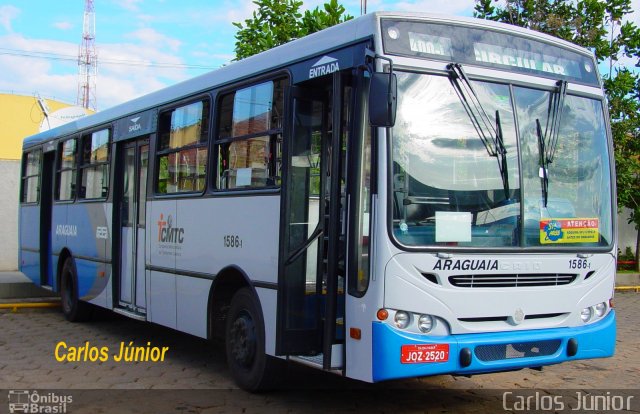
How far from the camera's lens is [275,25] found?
15914 mm

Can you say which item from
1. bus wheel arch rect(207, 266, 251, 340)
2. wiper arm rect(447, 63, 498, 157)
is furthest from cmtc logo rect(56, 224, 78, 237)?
wiper arm rect(447, 63, 498, 157)

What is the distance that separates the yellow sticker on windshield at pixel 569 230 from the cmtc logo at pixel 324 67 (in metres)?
2.06

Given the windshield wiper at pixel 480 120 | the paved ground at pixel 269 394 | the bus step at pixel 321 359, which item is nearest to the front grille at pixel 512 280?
the windshield wiper at pixel 480 120

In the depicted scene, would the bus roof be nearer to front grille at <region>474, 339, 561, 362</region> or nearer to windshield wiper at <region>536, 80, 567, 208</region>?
windshield wiper at <region>536, 80, 567, 208</region>

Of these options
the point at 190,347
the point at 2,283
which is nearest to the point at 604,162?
the point at 190,347

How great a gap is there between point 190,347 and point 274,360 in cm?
332

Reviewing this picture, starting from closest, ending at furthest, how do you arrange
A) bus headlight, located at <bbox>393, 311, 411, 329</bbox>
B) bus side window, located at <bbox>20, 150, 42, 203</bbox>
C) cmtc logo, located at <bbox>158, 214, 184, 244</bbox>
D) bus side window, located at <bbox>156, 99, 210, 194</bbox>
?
bus headlight, located at <bbox>393, 311, 411, 329</bbox>, bus side window, located at <bbox>156, 99, 210, 194</bbox>, cmtc logo, located at <bbox>158, 214, 184, 244</bbox>, bus side window, located at <bbox>20, 150, 42, 203</bbox>

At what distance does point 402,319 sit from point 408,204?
84 cm

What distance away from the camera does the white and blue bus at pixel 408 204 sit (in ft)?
18.3

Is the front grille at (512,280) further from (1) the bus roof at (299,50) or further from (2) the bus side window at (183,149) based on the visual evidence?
(2) the bus side window at (183,149)

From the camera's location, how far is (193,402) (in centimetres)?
695

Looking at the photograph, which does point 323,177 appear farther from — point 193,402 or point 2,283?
point 2,283

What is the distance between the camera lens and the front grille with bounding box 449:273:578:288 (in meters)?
5.70

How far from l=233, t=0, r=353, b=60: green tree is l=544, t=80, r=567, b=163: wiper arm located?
356 inches
